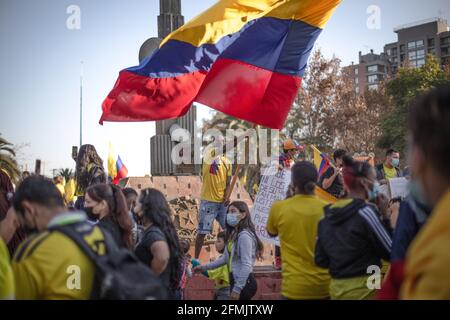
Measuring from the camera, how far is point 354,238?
4.04m

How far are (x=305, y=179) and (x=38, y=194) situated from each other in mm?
2301

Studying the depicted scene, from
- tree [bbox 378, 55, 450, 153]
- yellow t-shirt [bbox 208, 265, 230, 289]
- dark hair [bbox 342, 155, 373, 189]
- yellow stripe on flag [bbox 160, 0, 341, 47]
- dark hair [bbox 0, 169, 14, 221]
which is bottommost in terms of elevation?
yellow t-shirt [bbox 208, 265, 230, 289]

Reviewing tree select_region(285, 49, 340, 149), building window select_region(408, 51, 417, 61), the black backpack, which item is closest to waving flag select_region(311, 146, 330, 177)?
the black backpack

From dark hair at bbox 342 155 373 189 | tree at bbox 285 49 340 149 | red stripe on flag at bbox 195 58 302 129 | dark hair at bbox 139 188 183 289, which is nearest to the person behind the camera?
dark hair at bbox 342 155 373 189

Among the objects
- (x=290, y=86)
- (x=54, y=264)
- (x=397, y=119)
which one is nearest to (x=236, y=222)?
(x=290, y=86)

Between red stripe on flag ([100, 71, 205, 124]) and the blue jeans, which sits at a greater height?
red stripe on flag ([100, 71, 205, 124])

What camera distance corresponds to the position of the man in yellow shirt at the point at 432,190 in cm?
175

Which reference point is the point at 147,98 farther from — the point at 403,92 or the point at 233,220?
the point at 403,92

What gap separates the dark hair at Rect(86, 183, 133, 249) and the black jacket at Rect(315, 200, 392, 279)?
6.42ft

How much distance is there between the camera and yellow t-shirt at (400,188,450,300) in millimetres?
1737

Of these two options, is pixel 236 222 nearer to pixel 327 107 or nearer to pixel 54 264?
pixel 54 264

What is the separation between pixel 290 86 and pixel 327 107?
26064mm

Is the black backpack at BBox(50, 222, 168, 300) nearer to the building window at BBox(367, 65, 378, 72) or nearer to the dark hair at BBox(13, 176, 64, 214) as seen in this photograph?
the dark hair at BBox(13, 176, 64, 214)

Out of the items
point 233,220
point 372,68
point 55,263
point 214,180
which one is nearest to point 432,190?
point 55,263
